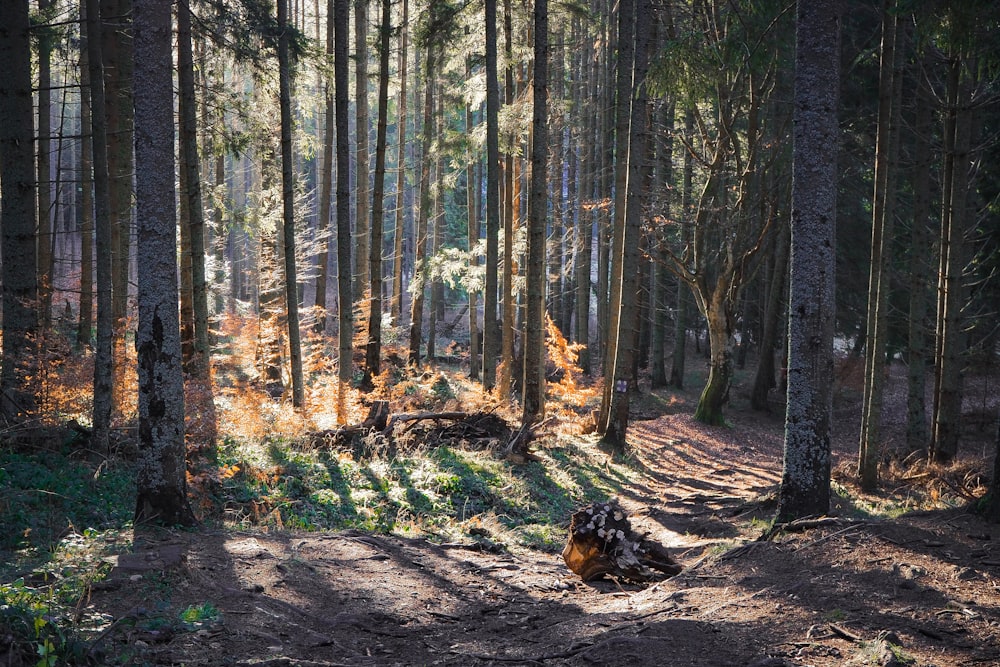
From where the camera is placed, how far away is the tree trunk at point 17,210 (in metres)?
9.50

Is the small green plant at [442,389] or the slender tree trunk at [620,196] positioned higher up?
the slender tree trunk at [620,196]

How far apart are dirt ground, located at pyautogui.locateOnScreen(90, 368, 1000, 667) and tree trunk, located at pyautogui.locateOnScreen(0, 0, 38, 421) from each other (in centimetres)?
436

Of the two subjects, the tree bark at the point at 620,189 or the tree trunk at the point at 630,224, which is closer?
the tree trunk at the point at 630,224

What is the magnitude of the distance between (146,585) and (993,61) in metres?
11.7

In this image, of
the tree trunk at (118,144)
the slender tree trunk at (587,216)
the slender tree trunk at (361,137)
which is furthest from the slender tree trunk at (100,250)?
the slender tree trunk at (587,216)

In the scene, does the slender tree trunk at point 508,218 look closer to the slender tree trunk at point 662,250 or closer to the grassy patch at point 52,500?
the slender tree trunk at point 662,250

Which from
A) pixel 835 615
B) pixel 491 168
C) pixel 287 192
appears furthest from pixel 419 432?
pixel 835 615

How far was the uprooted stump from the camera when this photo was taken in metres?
7.51

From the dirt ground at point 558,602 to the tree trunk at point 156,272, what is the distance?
0.73 meters

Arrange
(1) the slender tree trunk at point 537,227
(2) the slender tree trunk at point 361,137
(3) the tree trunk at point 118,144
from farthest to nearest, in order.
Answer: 1. (2) the slender tree trunk at point 361,137
2. (1) the slender tree trunk at point 537,227
3. (3) the tree trunk at point 118,144

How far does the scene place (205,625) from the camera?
5004 millimetres

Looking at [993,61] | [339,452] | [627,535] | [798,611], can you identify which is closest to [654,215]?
[993,61]

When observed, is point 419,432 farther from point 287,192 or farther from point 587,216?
point 587,216

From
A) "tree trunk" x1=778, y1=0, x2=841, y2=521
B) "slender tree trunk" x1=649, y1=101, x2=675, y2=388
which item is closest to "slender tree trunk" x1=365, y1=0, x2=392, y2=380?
"slender tree trunk" x1=649, y1=101, x2=675, y2=388
